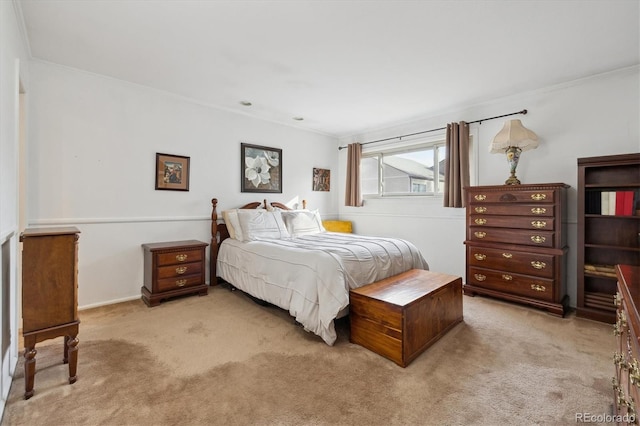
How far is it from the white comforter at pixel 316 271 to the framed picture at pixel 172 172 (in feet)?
3.77

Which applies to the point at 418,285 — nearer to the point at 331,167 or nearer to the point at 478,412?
the point at 478,412

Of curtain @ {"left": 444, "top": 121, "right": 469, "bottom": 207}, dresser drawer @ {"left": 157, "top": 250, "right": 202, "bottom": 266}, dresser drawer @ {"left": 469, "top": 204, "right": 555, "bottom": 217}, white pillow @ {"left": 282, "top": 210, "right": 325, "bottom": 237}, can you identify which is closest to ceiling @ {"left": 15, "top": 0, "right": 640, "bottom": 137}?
curtain @ {"left": 444, "top": 121, "right": 469, "bottom": 207}

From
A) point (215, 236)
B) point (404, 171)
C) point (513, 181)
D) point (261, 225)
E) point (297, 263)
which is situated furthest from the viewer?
point (404, 171)

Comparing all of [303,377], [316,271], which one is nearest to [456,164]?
[316,271]

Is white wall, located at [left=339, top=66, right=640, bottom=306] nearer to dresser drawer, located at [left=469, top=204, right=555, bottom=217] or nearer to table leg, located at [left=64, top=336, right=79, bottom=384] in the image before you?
dresser drawer, located at [left=469, top=204, right=555, bottom=217]

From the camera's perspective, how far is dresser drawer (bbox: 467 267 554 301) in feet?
9.73

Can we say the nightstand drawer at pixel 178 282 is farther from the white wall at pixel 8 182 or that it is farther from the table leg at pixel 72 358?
the table leg at pixel 72 358

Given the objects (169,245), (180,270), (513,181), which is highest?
(513,181)

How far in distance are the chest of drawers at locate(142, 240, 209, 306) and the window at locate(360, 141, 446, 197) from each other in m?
3.09

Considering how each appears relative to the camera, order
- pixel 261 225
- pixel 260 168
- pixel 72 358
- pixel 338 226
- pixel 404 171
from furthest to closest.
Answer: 1. pixel 338 226
2. pixel 404 171
3. pixel 260 168
4. pixel 261 225
5. pixel 72 358

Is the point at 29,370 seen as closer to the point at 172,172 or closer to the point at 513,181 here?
the point at 172,172

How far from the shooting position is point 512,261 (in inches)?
125

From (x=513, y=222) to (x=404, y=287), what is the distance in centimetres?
167

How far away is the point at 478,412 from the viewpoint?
5.14 ft
